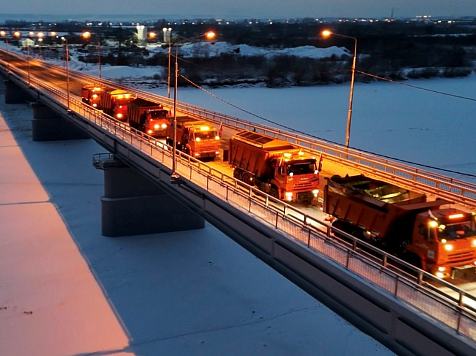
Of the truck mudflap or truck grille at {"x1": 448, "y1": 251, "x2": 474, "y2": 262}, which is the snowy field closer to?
the truck mudflap

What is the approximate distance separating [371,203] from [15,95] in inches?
3140

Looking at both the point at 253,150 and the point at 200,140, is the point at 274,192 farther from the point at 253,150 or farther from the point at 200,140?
the point at 200,140

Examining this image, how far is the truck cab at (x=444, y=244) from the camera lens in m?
12.8

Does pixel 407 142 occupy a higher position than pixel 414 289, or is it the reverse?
pixel 414 289

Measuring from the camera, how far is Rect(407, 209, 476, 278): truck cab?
12773 mm

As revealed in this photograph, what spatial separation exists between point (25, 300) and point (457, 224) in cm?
1648

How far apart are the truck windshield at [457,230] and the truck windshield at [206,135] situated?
14.8 metres

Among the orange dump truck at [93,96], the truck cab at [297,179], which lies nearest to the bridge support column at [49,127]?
the orange dump truck at [93,96]

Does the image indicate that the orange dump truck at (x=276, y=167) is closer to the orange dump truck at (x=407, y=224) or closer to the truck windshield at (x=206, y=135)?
the orange dump truck at (x=407, y=224)

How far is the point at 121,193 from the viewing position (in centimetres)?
3081

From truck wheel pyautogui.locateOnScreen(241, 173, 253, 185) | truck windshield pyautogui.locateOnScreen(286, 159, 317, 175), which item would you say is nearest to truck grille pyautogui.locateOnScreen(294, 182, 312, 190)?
truck windshield pyautogui.locateOnScreen(286, 159, 317, 175)

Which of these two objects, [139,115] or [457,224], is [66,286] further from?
[457,224]

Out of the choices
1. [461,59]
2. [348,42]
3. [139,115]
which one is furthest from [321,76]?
[139,115]

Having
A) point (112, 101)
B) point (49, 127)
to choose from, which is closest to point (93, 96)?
point (112, 101)
